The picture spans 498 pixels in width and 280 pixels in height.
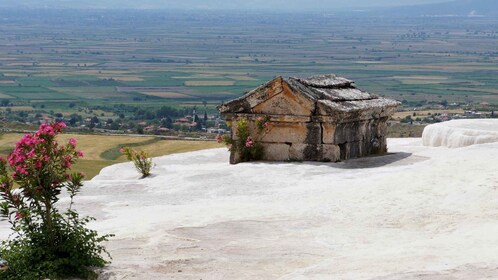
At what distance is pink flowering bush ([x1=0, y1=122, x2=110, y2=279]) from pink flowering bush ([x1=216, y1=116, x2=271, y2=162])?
832 centimetres

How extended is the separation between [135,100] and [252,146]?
10752cm

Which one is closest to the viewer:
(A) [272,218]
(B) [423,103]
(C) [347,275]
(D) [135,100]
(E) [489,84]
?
(C) [347,275]

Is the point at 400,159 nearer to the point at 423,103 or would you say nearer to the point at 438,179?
the point at 438,179

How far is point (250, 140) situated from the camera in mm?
19828

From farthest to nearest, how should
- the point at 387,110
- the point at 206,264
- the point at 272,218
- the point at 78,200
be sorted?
the point at 387,110, the point at 78,200, the point at 272,218, the point at 206,264

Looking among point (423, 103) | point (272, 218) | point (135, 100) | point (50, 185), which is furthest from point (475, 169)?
point (135, 100)

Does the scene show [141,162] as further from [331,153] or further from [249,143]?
[331,153]

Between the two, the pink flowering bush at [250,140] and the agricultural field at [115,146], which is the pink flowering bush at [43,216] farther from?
the agricultural field at [115,146]

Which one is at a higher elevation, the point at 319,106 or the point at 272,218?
the point at 319,106

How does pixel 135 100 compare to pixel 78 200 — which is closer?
pixel 78 200

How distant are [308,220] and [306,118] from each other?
5.92m

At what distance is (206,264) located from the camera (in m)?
11.6

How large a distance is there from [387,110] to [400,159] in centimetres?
273

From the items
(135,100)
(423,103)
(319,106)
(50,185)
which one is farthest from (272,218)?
(135,100)
